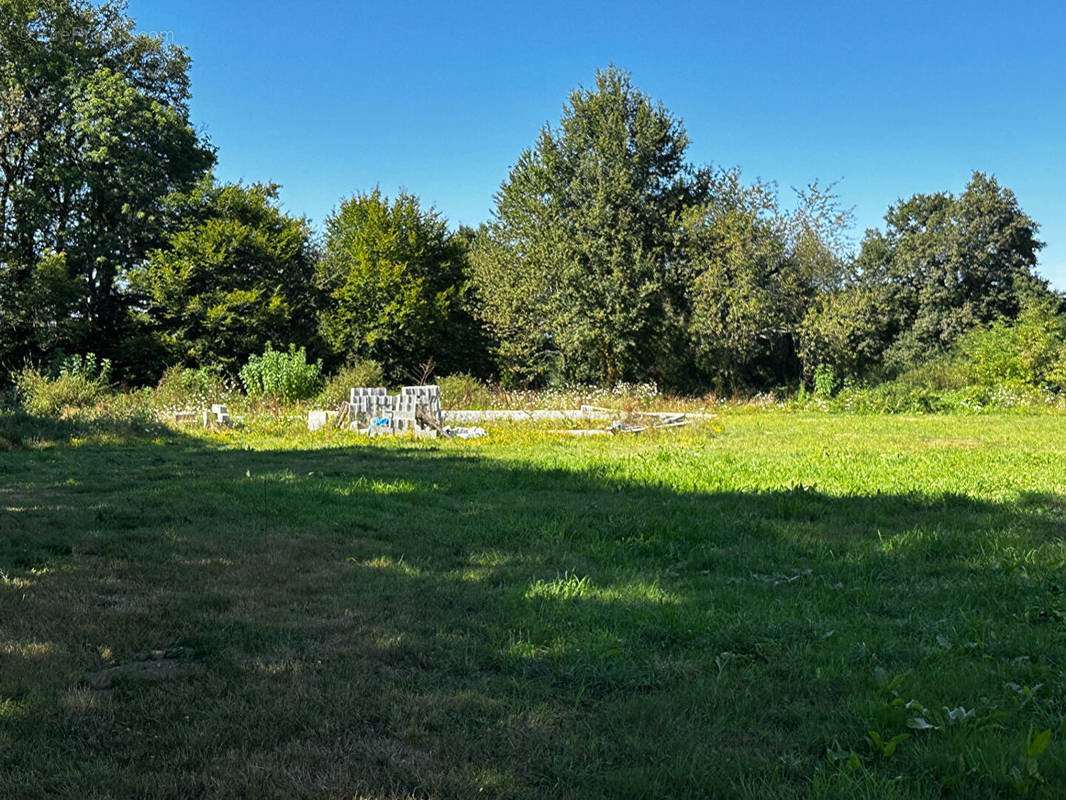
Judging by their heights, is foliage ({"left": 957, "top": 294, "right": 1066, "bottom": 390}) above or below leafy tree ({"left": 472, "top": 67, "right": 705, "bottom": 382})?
below

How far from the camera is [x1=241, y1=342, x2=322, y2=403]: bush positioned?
697 inches

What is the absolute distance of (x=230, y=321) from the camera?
73.5 ft

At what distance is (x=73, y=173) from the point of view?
22297mm

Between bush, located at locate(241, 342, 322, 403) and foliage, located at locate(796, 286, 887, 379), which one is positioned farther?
foliage, located at locate(796, 286, 887, 379)

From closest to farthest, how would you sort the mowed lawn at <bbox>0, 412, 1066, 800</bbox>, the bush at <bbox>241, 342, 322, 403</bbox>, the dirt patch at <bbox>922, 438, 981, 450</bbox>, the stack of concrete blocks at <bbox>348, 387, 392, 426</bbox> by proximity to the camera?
the mowed lawn at <bbox>0, 412, 1066, 800</bbox>
the dirt patch at <bbox>922, 438, 981, 450</bbox>
the stack of concrete blocks at <bbox>348, 387, 392, 426</bbox>
the bush at <bbox>241, 342, 322, 403</bbox>

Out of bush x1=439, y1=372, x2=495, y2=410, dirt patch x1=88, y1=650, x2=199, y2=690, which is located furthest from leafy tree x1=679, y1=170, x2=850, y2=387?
dirt patch x1=88, y1=650, x2=199, y2=690

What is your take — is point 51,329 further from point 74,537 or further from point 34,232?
point 74,537

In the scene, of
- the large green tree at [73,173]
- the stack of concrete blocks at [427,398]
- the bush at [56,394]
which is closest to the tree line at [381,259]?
the large green tree at [73,173]

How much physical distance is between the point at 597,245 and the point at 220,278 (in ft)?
39.8

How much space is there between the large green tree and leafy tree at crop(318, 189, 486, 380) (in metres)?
5.73

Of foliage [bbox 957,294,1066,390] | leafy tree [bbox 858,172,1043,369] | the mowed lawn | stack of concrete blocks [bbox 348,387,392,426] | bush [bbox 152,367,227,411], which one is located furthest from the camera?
leafy tree [bbox 858,172,1043,369]

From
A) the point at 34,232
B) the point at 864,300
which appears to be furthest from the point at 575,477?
the point at 34,232

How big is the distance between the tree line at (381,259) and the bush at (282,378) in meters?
4.78

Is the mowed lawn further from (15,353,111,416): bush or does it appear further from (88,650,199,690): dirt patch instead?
(15,353,111,416): bush
